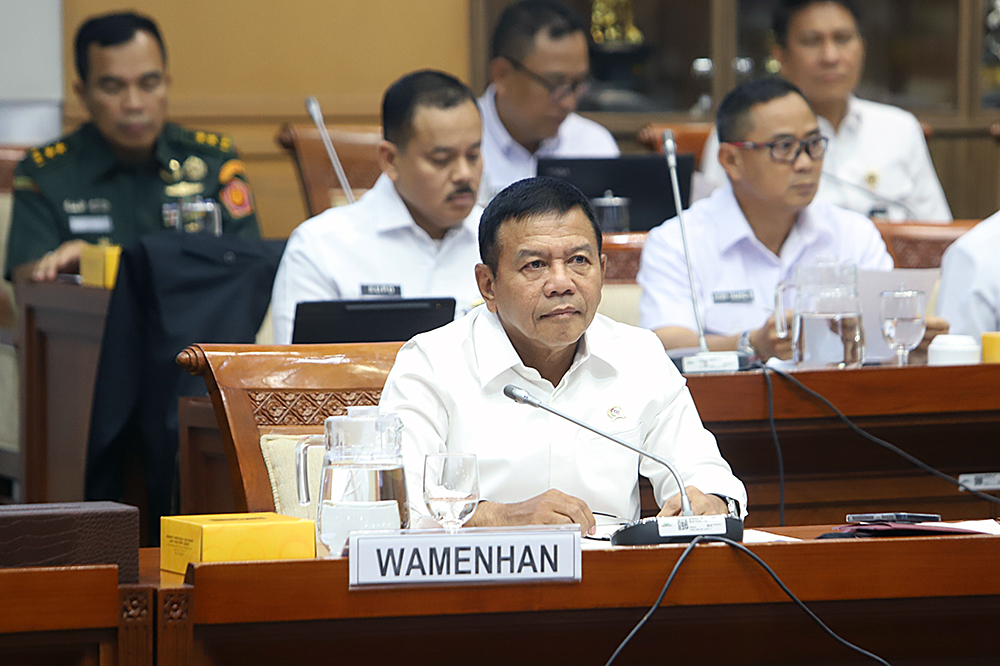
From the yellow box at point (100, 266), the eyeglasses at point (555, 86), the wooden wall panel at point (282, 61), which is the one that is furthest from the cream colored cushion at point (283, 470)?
the wooden wall panel at point (282, 61)

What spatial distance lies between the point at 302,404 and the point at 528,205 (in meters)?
0.47

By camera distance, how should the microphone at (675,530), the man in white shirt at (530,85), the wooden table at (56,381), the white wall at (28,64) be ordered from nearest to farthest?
the microphone at (675,530), the wooden table at (56,381), the man in white shirt at (530,85), the white wall at (28,64)

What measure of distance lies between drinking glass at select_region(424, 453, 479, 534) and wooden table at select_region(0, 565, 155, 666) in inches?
14.6

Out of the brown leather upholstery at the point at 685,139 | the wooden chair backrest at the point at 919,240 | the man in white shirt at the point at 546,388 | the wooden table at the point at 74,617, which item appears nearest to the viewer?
the wooden table at the point at 74,617

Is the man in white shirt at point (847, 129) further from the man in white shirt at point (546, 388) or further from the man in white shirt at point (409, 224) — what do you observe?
the man in white shirt at point (546, 388)

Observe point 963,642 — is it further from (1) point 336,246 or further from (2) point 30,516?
(1) point 336,246

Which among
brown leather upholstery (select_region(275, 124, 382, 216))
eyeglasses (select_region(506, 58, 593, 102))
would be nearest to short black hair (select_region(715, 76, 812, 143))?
eyeglasses (select_region(506, 58, 593, 102))

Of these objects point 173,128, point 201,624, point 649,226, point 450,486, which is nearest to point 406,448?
point 450,486

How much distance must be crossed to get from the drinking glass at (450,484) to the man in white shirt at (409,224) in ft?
4.40

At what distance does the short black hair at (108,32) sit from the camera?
392cm

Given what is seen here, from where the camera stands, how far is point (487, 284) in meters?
1.96

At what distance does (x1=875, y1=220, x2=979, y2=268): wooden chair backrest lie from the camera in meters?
3.56

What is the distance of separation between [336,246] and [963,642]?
1.90m

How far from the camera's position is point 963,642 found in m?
1.46
